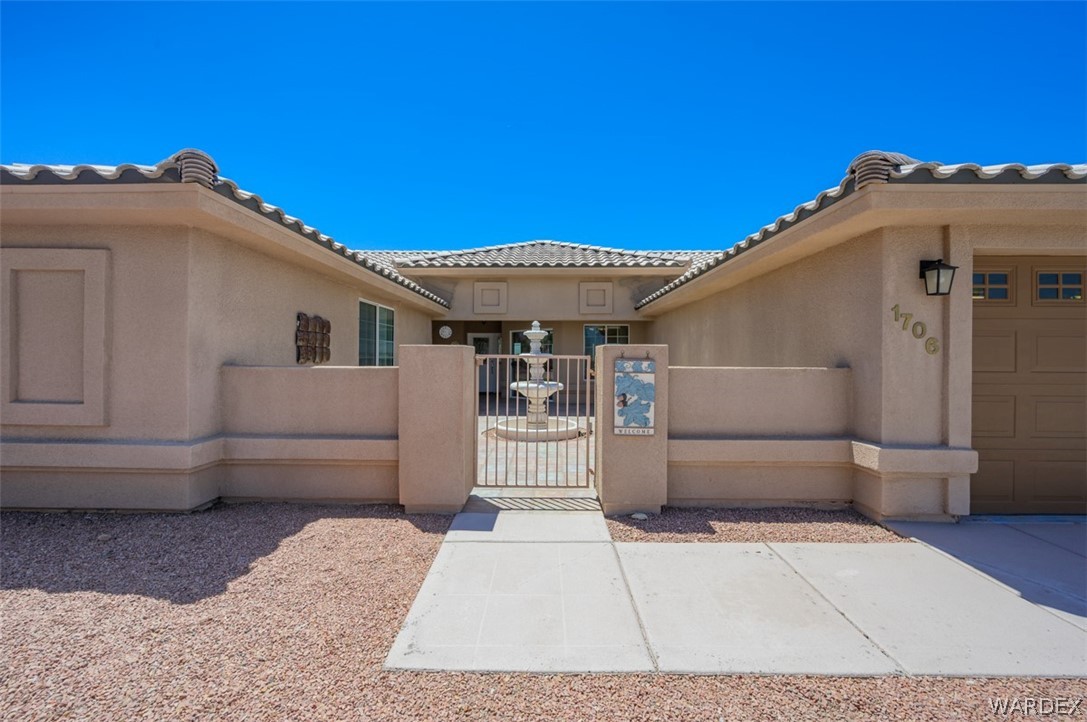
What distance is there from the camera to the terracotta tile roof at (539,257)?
16.1 meters

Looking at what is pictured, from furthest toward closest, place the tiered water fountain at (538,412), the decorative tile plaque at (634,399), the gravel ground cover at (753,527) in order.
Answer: the tiered water fountain at (538,412), the decorative tile plaque at (634,399), the gravel ground cover at (753,527)

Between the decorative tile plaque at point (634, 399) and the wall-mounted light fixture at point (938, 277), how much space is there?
303cm

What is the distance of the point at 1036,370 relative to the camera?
19.1 ft

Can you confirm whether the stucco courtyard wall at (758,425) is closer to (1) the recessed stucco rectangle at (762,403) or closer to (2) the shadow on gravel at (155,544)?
(1) the recessed stucco rectangle at (762,403)

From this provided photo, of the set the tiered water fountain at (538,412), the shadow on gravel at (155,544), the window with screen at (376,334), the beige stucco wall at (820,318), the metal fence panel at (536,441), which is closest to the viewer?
the shadow on gravel at (155,544)

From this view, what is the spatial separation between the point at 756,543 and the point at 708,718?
8.89 ft

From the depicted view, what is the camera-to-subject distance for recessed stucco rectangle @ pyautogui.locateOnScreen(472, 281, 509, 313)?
16.8 m

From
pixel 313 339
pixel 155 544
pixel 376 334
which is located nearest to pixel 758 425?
pixel 155 544

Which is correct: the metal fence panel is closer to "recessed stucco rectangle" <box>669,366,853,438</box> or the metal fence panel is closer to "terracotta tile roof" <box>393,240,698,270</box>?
"recessed stucco rectangle" <box>669,366,853,438</box>

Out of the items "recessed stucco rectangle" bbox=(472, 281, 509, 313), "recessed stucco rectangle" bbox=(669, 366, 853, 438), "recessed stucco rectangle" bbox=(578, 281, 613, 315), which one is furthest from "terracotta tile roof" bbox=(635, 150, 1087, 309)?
"recessed stucco rectangle" bbox=(472, 281, 509, 313)

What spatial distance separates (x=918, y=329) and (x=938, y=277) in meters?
0.58

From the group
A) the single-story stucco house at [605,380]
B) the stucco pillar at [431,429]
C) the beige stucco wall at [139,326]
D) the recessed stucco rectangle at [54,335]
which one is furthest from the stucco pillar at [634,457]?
the recessed stucco rectangle at [54,335]

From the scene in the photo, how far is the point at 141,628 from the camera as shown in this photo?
11.0 ft

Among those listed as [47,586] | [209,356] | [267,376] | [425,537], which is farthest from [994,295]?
[47,586]
